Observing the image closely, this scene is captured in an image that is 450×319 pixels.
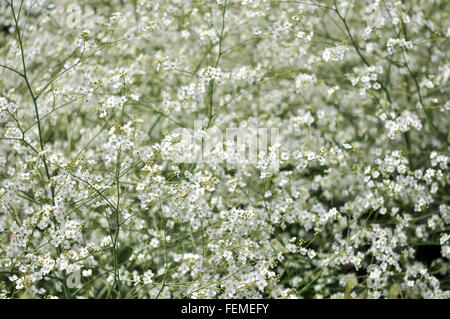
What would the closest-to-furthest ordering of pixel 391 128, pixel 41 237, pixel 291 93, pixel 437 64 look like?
pixel 391 128
pixel 41 237
pixel 437 64
pixel 291 93

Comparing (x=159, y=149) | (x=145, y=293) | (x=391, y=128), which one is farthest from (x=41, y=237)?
(x=391, y=128)

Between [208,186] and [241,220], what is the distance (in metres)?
0.33

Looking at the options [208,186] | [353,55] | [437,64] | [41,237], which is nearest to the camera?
[208,186]

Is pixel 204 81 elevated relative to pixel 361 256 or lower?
elevated

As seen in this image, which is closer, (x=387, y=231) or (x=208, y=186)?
(x=208, y=186)

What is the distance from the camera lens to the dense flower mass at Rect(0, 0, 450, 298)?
2590 mm

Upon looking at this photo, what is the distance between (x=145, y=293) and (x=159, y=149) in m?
1.25

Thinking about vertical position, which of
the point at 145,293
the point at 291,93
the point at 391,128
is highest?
the point at 391,128

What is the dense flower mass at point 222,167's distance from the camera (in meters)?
2.59

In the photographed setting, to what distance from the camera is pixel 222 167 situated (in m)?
3.34

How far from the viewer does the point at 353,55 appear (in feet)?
16.8
